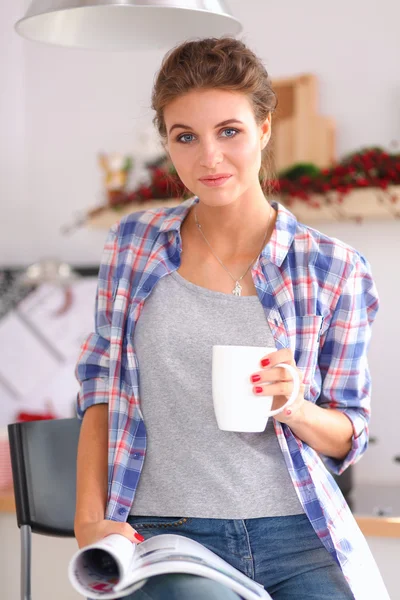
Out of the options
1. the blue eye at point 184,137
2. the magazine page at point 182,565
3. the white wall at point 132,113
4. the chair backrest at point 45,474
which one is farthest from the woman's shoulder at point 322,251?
the white wall at point 132,113

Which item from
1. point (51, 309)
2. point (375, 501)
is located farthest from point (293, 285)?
point (51, 309)

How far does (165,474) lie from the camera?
1103 mm

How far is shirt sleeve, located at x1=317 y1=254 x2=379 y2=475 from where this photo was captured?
119cm

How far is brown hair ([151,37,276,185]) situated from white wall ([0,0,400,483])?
119 centimetres

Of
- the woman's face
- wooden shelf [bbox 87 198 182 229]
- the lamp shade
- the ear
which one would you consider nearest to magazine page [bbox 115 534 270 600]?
the woman's face

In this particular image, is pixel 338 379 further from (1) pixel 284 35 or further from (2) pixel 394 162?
(1) pixel 284 35

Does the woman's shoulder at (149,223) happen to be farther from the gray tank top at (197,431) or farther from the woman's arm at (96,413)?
the gray tank top at (197,431)

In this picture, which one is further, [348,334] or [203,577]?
[348,334]

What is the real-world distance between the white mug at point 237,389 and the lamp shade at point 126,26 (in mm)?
516

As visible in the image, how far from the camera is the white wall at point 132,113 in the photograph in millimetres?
2314

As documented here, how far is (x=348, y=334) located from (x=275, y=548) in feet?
1.03

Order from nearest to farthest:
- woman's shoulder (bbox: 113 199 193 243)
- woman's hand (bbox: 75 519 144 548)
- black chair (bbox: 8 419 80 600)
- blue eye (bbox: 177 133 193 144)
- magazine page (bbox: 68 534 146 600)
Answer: magazine page (bbox: 68 534 146 600), woman's hand (bbox: 75 519 144 548), blue eye (bbox: 177 133 193 144), woman's shoulder (bbox: 113 199 193 243), black chair (bbox: 8 419 80 600)

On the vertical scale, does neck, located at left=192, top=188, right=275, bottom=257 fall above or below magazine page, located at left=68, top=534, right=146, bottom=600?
above

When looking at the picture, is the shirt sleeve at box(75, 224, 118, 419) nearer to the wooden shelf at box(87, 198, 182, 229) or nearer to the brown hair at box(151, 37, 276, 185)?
the brown hair at box(151, 37, 276, 185)
